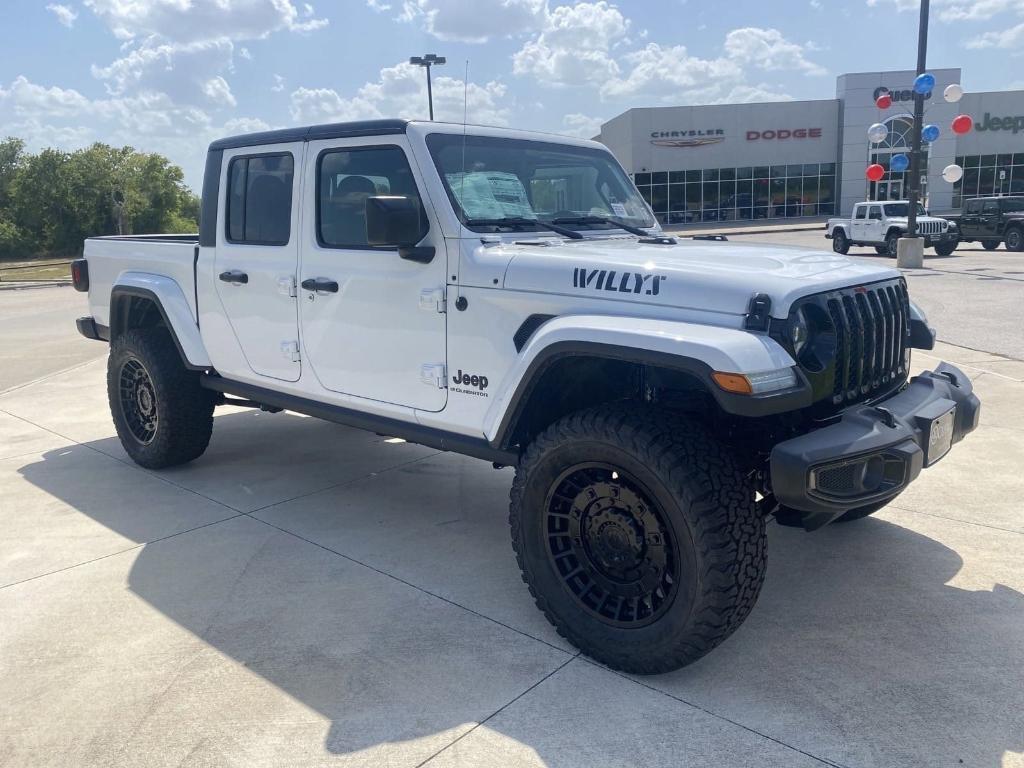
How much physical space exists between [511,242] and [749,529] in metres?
1.57

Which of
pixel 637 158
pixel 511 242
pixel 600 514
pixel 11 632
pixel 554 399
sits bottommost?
pixel 11 632

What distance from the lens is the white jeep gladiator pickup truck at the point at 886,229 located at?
21.5 metres

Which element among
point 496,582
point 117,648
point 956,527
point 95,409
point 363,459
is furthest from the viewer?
point 95,409

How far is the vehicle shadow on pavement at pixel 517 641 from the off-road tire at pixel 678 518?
175 mm

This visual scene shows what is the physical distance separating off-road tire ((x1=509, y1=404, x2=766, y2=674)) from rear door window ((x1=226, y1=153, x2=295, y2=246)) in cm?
210

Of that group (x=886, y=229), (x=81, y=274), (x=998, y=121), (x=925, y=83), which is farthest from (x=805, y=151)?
(x=81, y=274)

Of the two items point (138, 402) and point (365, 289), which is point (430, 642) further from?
point (138, 402)

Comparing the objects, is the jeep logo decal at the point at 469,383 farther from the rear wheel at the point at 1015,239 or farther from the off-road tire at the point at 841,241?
the rear wheel at the point at 1015,239

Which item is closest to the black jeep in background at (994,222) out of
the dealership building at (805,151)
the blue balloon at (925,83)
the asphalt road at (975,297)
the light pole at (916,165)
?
the asphalt road at (975,297)

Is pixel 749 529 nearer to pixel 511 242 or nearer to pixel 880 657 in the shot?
pixel 880 657

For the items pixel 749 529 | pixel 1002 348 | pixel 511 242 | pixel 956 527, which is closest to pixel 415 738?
pixel 749 529

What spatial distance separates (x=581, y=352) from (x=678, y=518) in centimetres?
66

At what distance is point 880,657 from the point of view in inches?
125

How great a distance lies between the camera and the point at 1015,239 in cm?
2283
